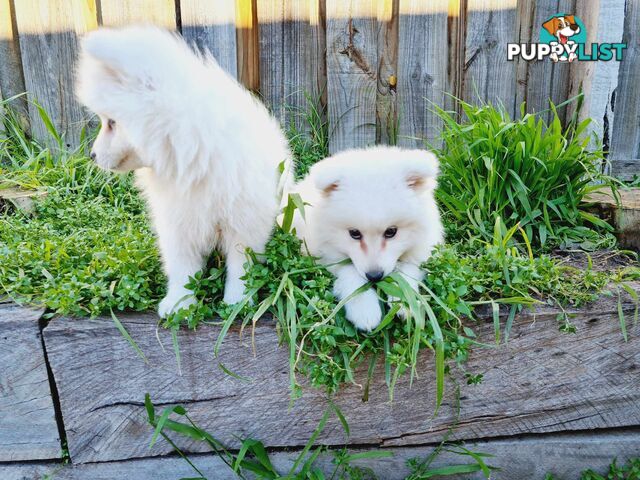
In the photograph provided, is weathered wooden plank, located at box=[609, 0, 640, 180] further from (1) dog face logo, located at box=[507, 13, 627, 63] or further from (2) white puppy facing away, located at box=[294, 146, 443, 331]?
(2) white puppy facing away, located at box=[294, 146, 443, 331]

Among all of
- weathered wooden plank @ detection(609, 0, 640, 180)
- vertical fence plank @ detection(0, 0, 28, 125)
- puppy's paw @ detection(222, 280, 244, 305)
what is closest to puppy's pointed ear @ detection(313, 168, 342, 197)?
puppy's paw @ detection(222, 280, 244, 305)

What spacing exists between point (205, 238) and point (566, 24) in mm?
2684

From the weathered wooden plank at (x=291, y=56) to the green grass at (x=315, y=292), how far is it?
54.4 inches

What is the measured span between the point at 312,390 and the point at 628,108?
2.69m

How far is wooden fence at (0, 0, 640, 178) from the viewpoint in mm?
3543

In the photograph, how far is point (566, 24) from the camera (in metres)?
3.58

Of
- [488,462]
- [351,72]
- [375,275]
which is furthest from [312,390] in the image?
[351,72]

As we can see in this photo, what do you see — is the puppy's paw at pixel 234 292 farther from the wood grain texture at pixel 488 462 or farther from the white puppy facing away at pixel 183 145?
the wood grain texture at pixel 488 462

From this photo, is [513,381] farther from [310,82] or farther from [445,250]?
[310,82]

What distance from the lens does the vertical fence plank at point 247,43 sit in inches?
142

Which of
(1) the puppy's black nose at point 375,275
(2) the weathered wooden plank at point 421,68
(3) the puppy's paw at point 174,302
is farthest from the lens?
(2) the weathered wooden plank at point 421,68

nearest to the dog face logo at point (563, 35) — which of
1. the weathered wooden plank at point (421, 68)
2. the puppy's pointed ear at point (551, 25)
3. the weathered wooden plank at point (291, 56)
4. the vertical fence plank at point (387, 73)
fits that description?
the puppy's pointed ear at point (551, 25)

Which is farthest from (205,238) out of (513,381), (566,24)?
(566,24)

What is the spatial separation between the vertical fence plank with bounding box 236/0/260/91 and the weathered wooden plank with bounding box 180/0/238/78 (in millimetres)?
56
